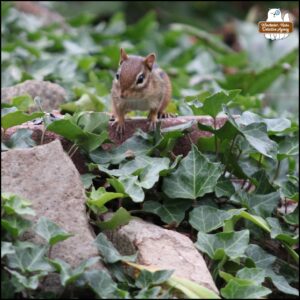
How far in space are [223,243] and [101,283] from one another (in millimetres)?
701

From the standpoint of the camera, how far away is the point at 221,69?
802cm

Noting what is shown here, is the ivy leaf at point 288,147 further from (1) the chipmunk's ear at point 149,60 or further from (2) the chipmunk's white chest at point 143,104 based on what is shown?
(1) the chipmunk's ear at point 149,60

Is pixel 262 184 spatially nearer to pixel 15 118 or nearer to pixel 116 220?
pixel 116 220

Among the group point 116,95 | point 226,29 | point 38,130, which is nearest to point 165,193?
point 38,130

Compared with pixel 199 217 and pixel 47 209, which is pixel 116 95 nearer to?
pixel 199 217

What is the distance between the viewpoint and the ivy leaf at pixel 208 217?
3570mm

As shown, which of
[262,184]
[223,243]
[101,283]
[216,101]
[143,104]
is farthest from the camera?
[143,104]

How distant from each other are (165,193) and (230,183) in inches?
16.7

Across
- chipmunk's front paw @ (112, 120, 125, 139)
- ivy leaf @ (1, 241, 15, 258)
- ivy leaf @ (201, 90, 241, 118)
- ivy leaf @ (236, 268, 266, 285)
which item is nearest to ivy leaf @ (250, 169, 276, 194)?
ivy leaf @ (201, 90, 241, 118)

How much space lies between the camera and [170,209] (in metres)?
3.73

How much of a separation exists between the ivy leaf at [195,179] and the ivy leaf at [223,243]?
37cm

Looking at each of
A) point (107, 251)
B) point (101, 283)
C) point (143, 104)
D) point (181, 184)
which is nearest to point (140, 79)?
point (143, 104)

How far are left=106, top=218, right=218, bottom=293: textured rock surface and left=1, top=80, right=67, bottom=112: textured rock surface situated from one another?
186cm

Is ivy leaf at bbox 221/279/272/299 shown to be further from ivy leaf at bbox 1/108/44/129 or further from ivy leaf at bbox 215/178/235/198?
ivy leaf at bbox 1/108/44/129
